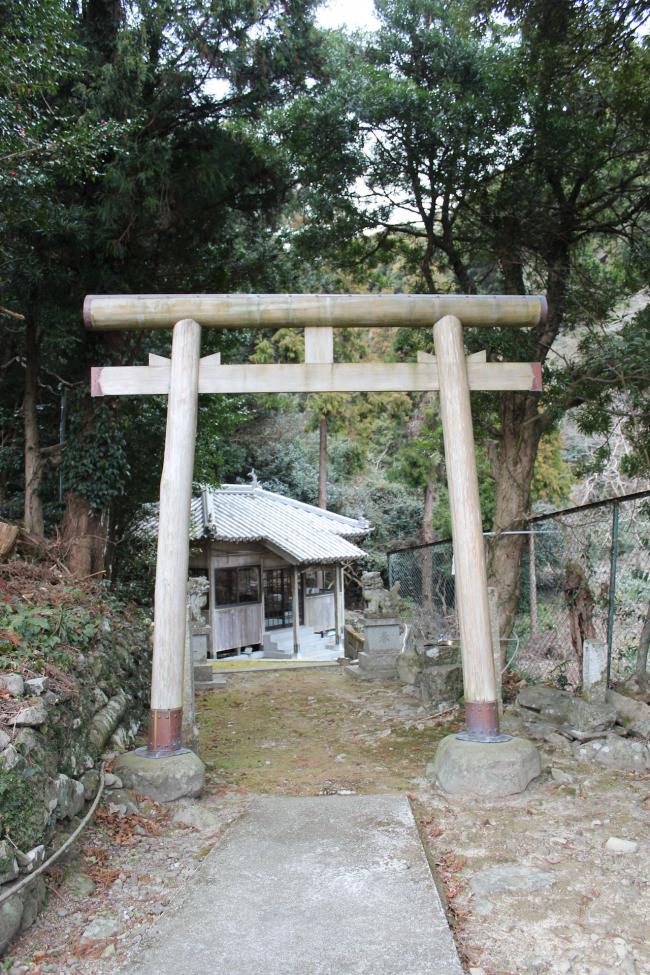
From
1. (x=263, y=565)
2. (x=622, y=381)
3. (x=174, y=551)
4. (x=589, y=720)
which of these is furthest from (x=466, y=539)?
(x=263, y=565)

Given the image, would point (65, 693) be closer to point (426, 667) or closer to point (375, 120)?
point (426, 667)

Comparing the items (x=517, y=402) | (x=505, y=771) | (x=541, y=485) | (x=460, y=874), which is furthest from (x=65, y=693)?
(x=541, y=485)

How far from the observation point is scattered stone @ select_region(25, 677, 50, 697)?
11.3ft

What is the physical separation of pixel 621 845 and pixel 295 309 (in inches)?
148

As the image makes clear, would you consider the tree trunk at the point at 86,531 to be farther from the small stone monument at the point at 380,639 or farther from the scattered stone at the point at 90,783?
the scattered stone at the point at 90,783

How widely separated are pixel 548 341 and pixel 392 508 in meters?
17.5

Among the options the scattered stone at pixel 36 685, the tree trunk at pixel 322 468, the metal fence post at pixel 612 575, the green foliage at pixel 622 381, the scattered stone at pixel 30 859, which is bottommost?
the scattered stone at pixel 30 859

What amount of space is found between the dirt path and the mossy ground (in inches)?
1.1

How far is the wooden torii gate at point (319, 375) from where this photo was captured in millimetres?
4723

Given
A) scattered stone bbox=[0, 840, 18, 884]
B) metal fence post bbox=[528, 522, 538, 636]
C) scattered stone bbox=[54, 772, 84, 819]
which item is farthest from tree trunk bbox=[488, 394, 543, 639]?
scattered stone bbox=[0, 840, 18, 884]

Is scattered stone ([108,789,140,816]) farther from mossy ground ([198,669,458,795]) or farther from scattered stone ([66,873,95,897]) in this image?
mossy ground ([198,669,458,795])

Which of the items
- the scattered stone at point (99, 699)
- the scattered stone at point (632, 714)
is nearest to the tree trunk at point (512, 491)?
the scattered stone at point (632, 714)

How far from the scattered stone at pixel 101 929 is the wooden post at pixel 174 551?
1523 mm

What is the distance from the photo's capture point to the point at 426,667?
7.87 meters
